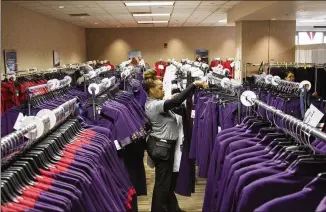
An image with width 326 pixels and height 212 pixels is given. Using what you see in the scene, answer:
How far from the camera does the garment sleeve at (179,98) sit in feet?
11.5

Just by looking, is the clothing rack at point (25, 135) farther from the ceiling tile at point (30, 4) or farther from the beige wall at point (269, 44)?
the beige wall at point (269, 44)

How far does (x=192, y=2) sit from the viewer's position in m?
8.62

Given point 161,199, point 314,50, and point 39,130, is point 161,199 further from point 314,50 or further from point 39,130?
point 314,50

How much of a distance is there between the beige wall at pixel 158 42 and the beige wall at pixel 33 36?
11.0 ft

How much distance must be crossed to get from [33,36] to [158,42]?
8.04m

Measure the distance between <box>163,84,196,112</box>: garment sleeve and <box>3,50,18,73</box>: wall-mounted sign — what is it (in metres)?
5.18

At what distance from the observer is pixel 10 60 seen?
8.05 metres

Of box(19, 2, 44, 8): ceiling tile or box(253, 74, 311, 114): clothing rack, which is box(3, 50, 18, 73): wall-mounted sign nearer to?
box(19, 2, 44, 8): ceiling tile

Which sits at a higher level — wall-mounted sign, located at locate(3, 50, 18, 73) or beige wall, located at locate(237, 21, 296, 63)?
beige wall, located at locate(237, 21, 296, 63)

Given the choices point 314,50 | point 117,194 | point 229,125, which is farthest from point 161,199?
point 314,50

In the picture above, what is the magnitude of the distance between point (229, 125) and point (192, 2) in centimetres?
606

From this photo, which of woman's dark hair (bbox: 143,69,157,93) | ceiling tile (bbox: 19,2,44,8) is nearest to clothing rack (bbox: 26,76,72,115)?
woman's dark hair (bbox: 143,69,157,93)

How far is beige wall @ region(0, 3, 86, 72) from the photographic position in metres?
8.23

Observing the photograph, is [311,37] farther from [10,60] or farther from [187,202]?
[187,202]
